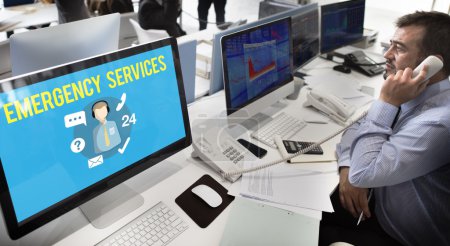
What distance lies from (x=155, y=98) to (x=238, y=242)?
1.75ft

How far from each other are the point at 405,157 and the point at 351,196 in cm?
30

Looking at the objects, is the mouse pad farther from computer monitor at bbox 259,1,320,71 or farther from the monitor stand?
computer monitor at bbox 259,1,320,71

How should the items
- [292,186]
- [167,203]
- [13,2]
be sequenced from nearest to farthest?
1. [167,203]
2. [292,186]
3. [13,2]

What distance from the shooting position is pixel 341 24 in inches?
93.9

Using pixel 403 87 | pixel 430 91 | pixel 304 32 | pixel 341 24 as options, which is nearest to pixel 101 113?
pixel 403 87

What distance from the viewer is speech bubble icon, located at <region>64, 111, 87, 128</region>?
912 mm

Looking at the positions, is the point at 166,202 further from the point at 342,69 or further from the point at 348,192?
the point at 342,69

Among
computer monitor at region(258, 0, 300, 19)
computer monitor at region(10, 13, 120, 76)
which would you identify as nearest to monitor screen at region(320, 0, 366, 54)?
computer monitor at region(258, 0, 300, 19)

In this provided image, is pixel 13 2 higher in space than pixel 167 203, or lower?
higher

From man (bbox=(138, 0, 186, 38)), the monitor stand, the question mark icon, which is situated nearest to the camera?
the question mark icon

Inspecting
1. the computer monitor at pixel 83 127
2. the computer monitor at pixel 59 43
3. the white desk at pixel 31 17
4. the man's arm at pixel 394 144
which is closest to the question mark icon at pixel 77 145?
the computer monitor at pixel 83 127

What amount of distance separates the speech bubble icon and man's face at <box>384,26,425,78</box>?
4.32ft

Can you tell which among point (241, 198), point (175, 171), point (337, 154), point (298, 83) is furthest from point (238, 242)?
point (298, 83)

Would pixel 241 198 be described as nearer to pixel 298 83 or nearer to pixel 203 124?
pixel 203 124
